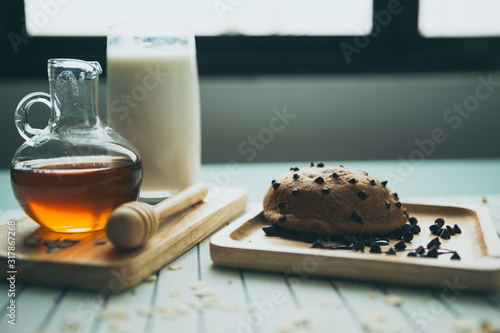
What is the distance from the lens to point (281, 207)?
83 cm

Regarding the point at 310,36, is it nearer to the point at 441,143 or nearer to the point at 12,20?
the point at 441,143

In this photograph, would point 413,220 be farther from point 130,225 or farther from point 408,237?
point 130,225

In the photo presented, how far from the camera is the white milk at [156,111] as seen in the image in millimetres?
980

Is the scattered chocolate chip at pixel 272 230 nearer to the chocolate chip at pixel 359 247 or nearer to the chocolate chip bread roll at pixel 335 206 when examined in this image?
the chocolate chip bread roll at pixel 335 206

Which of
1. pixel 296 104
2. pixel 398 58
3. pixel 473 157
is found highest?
pixel 398 58

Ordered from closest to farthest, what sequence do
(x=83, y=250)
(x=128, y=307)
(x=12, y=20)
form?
(x=128, y=307) < (x=83, y=250) < (x=12, y=20)

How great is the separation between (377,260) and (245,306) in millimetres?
190

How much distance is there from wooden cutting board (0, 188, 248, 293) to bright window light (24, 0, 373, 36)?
120cm

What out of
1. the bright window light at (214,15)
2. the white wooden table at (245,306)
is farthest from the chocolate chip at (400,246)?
the bright window light at (214,15)

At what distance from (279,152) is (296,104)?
0.70ft

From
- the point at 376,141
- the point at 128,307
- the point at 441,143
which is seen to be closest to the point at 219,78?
the point at 376,141

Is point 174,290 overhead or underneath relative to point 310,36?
underneath

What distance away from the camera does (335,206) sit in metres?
0.79

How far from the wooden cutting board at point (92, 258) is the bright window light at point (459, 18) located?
1.56 meters
